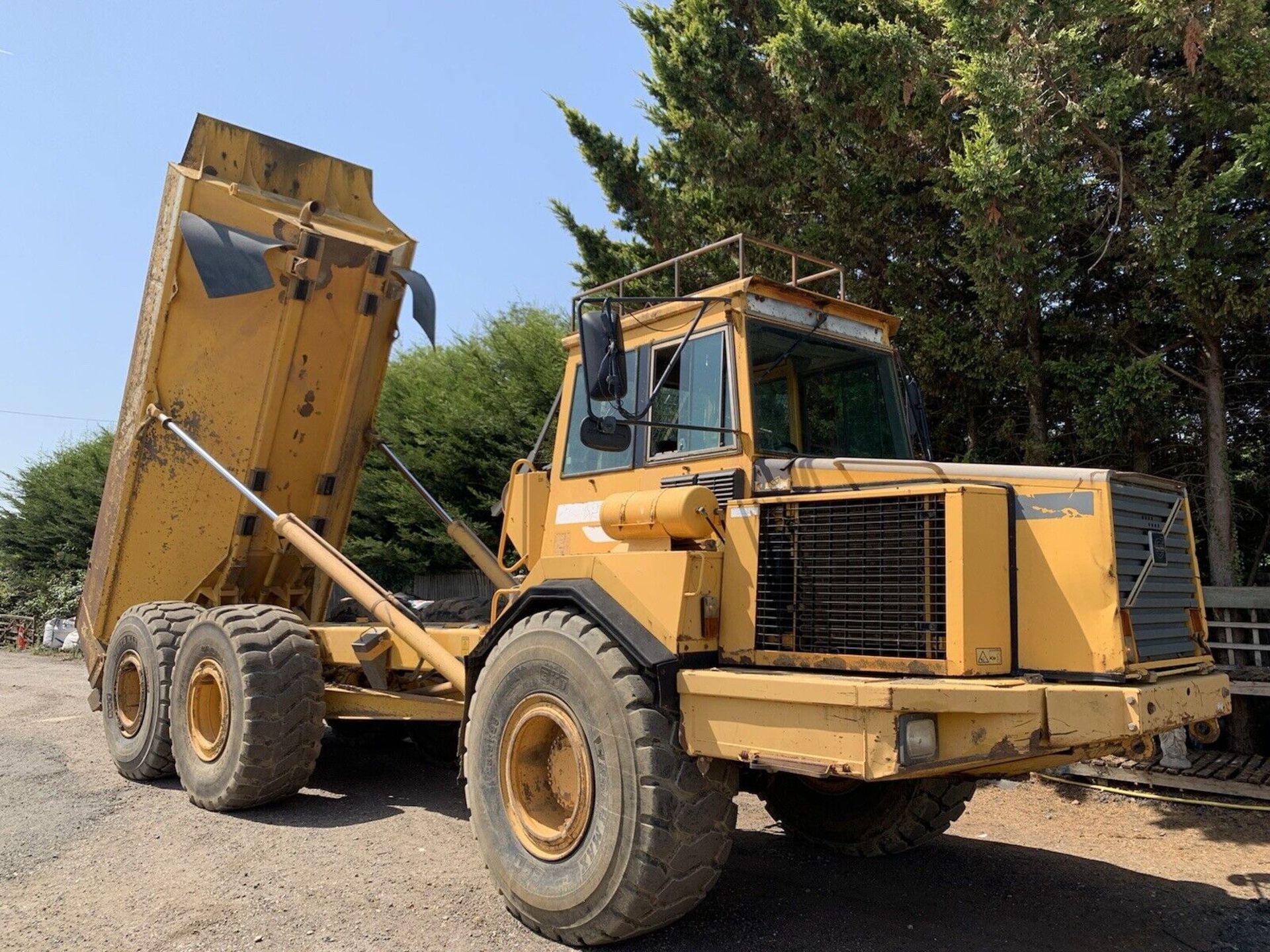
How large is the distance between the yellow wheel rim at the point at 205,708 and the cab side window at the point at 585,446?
2.88 m

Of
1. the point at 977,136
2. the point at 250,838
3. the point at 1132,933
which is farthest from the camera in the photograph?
the point at 977,136

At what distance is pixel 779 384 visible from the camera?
478 cm

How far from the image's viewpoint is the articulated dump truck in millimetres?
3695

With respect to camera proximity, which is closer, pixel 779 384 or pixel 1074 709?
pixel 1074 709

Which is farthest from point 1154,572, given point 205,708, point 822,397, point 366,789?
point 205,708

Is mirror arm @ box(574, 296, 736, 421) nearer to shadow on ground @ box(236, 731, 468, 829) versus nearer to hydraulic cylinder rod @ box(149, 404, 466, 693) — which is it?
hydraulic cylinder rod @ box(149, 404, 466, 693)

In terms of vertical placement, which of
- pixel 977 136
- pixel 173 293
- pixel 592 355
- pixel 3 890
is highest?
pixel 977 136

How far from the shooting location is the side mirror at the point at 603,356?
4.09 metres

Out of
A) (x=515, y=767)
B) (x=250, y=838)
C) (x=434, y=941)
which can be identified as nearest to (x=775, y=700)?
(x=515, y=767)

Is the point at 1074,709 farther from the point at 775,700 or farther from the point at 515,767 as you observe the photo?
the point at 515,767

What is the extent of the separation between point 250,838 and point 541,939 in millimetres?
2340

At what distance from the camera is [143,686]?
7.09m

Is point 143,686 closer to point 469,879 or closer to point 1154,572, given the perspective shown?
point 469,879

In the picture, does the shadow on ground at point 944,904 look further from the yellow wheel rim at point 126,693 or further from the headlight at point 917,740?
the yellow wheel rim at point 126,693
